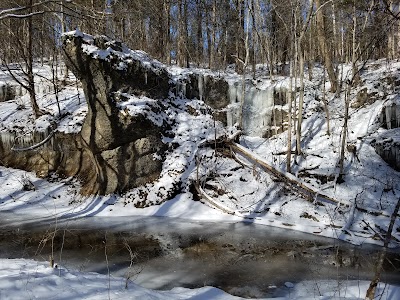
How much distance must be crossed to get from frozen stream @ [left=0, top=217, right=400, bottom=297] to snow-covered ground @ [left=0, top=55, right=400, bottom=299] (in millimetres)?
528

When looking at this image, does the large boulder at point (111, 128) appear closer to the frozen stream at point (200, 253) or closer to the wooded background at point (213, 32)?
the frozen stream at point (200, 253)

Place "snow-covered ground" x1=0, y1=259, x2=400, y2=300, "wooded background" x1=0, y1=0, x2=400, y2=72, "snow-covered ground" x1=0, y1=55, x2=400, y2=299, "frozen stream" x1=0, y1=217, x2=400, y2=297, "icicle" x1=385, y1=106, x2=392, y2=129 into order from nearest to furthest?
"snow-covered ground" x1=0, y1=259, x2=400, y2=300, "frozen stream" x1=0, y1=217, x2=400, y2=297, "snow-covered ground" x1=0, y1=55, x2=400, y2=299, "icicle" x1=385, y1=106, x2=392, y2=129, "wooded background" x1=0, y1=0, x2=400, y2=72

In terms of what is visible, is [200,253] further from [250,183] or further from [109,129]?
[109,129]

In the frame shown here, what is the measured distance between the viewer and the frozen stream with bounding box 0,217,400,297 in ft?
16.8

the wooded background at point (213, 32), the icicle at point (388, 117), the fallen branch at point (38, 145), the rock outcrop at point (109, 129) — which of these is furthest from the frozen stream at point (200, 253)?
the wooded background at point (213, 32)

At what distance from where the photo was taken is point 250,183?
33.6ft

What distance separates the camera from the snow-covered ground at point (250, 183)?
8359mm

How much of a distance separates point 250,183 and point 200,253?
424 centimetres

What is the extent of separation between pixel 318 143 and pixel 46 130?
9856mm

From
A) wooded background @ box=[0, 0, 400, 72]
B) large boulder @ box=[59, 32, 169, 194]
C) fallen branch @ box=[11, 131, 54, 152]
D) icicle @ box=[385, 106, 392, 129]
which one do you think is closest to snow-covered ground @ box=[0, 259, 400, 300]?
large boulder @ box=[59, 32, 169, 194]

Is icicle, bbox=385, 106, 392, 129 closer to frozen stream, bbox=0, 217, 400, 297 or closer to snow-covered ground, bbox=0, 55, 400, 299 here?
snow-covered ground, bbox=0, 55, 400, 299

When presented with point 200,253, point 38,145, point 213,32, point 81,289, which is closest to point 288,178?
point 200,253

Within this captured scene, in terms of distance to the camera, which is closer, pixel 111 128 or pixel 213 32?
pixel 111 128

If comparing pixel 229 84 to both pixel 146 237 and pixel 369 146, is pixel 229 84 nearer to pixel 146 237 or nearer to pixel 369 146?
pixel 369 146
